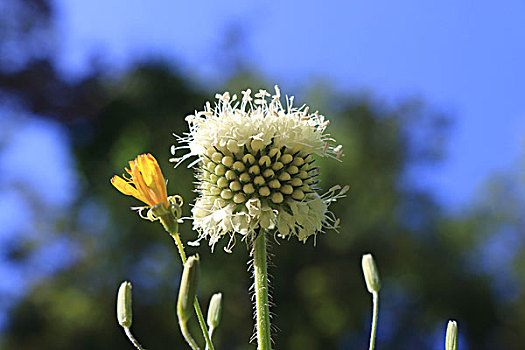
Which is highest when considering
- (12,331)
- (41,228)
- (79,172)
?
(79,172)

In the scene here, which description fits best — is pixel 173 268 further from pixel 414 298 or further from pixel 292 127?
pixel 292 127

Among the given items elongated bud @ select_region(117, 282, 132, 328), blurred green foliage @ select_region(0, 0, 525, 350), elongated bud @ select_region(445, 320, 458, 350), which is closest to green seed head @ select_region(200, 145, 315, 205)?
elongated bud @ select_region(117, 282, 132, 328)

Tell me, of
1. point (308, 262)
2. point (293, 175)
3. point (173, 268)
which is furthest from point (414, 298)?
point (293, 175)

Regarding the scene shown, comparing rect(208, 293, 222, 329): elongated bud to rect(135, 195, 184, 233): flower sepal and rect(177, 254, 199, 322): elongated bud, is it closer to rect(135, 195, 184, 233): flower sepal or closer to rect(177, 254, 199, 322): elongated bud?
rect(135, 195, 184, 233): flower sepal

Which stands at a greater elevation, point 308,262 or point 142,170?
point 308,262

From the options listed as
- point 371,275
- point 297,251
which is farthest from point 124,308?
point 297,251

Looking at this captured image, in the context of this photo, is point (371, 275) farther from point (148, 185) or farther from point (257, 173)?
point (148, 185)
